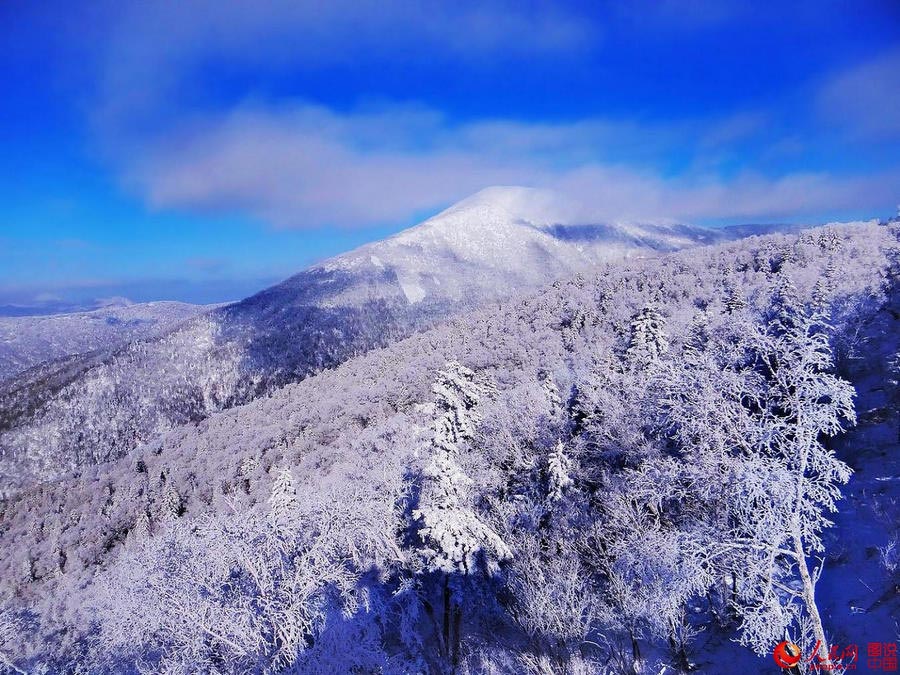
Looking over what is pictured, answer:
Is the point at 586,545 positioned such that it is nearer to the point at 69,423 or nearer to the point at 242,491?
the point at 242,491

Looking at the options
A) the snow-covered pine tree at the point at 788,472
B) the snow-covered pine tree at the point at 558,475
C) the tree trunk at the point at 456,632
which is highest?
the snow-covered pine tree at the point at 788,472

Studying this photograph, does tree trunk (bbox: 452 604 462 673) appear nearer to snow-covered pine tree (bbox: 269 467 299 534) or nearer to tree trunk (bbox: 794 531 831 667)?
snow-covered pine tree (bbox: 269 467 299 534)

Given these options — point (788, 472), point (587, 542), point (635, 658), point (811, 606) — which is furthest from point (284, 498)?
point (788, 472)

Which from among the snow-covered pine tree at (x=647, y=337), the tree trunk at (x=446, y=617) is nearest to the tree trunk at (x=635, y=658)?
the tree trunk at (x=446, y=617)

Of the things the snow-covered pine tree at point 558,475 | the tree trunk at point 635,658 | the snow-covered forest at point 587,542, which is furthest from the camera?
the snow-covered pine tree at point 558,475

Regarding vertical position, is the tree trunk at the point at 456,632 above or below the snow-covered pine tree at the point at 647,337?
below

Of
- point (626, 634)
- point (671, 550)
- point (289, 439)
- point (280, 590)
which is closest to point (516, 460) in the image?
point (626, 634)

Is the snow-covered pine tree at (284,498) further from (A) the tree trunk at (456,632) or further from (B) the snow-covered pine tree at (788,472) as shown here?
(B) the snow-covered pine tree at (788,472)

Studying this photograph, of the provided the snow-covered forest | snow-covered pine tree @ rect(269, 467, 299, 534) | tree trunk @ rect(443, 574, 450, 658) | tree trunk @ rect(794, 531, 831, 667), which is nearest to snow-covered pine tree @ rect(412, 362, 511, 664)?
tree trunk @ rect(443, 574, 450, 658)
